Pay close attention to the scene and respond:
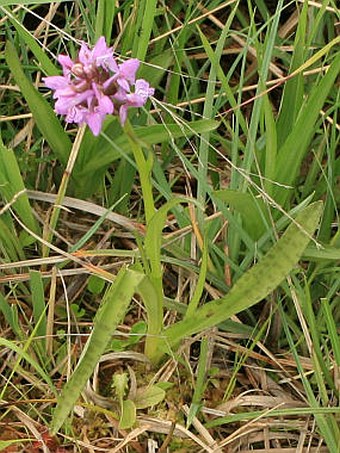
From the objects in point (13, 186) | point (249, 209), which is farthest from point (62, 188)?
point (249, 209)

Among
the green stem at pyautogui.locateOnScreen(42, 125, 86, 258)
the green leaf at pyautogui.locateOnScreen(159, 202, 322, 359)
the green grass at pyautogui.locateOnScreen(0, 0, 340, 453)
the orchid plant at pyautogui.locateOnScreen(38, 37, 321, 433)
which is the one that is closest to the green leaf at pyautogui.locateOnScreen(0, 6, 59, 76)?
the green grass at pyautogui.locateOnScreen(0, 0, 340, 453)

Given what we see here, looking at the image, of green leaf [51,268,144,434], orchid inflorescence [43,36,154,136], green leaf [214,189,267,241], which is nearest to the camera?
orchid inflorescence [43,36,154,136]

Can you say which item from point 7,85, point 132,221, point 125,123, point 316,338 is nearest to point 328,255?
point 316,338

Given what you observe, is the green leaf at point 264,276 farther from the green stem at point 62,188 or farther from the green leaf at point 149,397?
the green stem at point 62,188

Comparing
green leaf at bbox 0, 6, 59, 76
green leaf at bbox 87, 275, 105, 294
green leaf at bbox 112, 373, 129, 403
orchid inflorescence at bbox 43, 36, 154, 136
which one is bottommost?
green leaf at bbox 112, 373, 129, 403

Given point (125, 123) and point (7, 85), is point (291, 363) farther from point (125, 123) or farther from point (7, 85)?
point (7, 85)

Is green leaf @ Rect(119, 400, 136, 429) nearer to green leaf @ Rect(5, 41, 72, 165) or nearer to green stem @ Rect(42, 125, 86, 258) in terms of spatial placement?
green stem @ Rect(42, 125, 86, 258)
